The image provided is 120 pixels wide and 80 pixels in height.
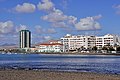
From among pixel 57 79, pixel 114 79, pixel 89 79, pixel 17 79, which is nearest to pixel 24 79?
pixel 17 79

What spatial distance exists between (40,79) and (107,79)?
6333 mm

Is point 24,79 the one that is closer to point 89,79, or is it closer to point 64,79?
point 64,79

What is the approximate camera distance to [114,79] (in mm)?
29922

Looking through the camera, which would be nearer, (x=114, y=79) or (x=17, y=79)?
(x=17, y=79)

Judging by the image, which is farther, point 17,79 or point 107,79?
point 107,79

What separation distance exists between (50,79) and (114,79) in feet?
20.1

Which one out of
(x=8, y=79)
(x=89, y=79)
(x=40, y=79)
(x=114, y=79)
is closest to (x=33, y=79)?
(x=40, y=79)

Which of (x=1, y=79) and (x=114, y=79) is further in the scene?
(x=114, y=79)

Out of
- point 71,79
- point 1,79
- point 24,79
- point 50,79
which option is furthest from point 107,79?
point 1,79

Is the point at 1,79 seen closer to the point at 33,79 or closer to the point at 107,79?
the point at 33,79

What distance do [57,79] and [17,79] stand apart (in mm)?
3681

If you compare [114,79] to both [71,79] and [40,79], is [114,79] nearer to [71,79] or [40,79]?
[71,79]

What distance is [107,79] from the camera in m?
29.8

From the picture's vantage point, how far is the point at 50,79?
94.4 ft
